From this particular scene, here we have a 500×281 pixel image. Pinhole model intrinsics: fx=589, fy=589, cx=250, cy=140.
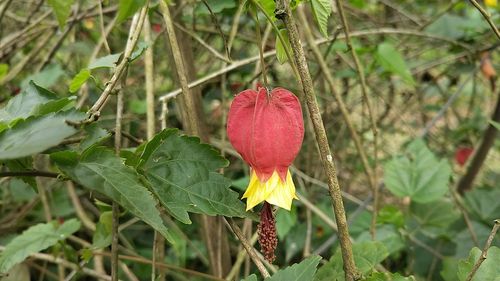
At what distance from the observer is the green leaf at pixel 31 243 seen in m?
0.94

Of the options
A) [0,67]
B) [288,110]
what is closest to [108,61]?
[288,110]

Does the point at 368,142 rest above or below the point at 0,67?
below

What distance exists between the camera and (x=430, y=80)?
73.7 inches

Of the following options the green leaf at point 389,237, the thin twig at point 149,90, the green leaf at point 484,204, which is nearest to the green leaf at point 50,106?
the thin twig at point 149,90

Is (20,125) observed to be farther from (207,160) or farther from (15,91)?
(15,91)

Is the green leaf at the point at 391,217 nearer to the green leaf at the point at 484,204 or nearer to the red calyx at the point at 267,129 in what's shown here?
the green leaf at the point at 484,204

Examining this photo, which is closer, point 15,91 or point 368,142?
→ point 15,91

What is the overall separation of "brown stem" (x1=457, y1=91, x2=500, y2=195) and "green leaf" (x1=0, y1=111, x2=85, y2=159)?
4.10 ft

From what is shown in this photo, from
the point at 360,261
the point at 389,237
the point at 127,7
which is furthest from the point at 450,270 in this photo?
the point at 127,7

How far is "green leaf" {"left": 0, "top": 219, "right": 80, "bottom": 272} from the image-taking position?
0.94 metres

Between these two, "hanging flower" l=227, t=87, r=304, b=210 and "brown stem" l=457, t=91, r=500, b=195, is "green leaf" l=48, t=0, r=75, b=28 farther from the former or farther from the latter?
"brown stem" l=457, t=91, r=500, b=195

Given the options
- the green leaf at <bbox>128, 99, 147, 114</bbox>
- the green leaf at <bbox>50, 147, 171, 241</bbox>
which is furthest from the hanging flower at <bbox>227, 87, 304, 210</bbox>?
the green leaf at <bbox>128, 99, 147, 114</bbox>

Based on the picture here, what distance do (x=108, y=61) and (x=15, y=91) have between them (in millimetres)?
888

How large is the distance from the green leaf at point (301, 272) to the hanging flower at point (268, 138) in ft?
0.20
